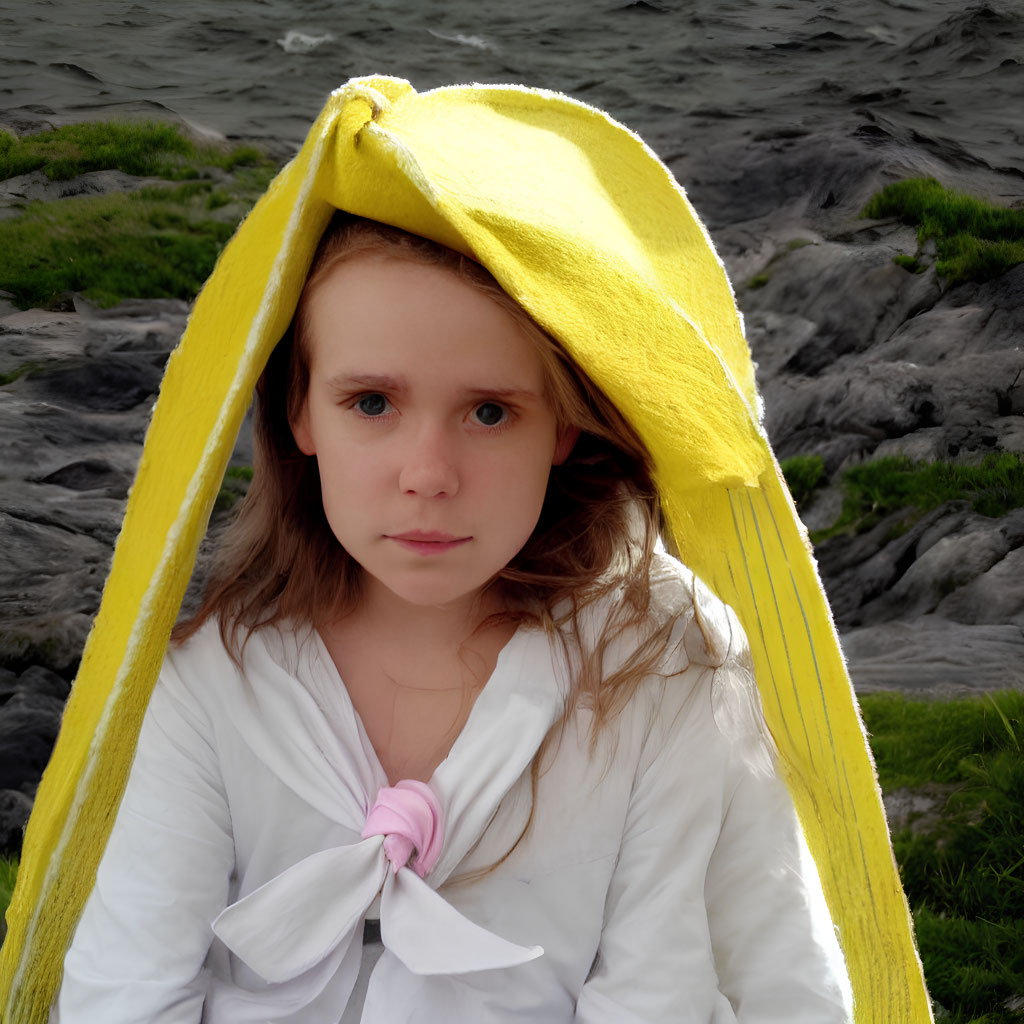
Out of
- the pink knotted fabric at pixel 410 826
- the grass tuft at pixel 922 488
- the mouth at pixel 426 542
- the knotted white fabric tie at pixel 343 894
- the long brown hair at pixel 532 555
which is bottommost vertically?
the grass tuft at pixel 922 488

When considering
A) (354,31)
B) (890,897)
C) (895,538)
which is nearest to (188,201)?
(354,31)

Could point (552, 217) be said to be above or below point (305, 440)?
above

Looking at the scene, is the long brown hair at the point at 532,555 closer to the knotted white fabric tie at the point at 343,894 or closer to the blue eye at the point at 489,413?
the blue eye at the point at 489,413

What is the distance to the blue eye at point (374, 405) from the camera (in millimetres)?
1118

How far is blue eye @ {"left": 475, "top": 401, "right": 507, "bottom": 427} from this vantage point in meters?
1.12

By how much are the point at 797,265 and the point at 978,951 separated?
1.67 metres

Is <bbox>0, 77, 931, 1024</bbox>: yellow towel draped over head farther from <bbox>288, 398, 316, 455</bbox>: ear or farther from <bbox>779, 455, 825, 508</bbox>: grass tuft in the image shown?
<bbox>779, 455, 825, 508</bbox>: grass tuft

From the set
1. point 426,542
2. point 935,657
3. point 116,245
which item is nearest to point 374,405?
point 426,542

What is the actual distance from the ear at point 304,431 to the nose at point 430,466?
203 mm

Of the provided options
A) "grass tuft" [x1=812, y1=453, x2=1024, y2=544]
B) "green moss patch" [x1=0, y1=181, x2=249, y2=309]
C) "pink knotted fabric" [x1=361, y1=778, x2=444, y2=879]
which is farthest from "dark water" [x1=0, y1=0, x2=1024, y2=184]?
"pink knotted fabric" [x1=361, y1=778, x2=444, y2=879]

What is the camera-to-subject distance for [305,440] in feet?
4.15

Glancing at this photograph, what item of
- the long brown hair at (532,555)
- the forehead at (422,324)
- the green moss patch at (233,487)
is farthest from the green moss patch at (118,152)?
the forehead at (422,324)

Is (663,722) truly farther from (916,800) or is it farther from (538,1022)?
(916,800)

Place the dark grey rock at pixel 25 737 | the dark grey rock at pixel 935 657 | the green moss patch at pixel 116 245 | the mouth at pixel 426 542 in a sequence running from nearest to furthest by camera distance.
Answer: the mouth at pixel 426 542
the dark grey rock at pixel 25 737
the dark grey rock at pixel 935 657
the green moss patch at pixel 116 245
